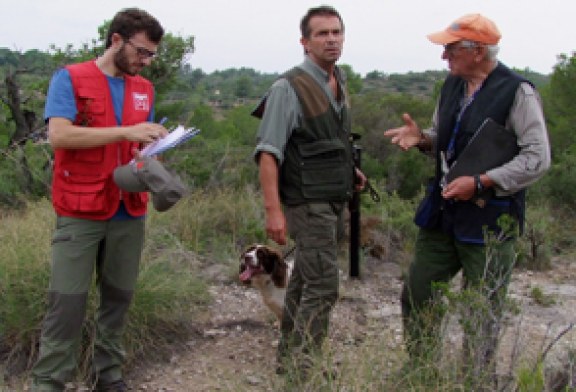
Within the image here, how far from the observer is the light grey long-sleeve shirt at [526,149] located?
3.12m

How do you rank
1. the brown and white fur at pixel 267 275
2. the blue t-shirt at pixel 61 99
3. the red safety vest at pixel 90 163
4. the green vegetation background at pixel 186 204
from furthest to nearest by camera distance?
the brown and white fur at pixel 267 275
the green vegetation background at pixel 186 204
the red safety vest at pixel 90 163
the blue t-shirt at pixel 61 99

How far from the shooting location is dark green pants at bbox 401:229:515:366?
2602 mm

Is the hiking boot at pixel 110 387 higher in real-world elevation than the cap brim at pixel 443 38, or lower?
lower

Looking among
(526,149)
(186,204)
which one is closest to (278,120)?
(526,149)

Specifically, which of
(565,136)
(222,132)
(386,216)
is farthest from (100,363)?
(222,132)

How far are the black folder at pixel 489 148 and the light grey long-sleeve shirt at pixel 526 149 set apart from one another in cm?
4

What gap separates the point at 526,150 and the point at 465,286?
28.7 inches

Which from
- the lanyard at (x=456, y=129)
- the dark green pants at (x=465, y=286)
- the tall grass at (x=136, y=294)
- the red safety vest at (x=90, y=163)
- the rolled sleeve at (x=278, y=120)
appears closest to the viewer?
the dark green pants at (x=465, y=286)

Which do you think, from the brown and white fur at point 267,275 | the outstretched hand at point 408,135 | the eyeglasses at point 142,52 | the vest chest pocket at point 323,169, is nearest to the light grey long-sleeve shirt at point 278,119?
the vest chest pocket at point 323,169

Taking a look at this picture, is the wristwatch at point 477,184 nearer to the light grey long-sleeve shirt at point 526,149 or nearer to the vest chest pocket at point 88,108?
the light grey long-sleeve shirt at point 526,149

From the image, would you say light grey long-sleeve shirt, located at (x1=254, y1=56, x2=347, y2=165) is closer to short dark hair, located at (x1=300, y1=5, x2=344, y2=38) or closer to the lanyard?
short dark hair, located at (x1=300, y1=5, x2=344, y2=38)

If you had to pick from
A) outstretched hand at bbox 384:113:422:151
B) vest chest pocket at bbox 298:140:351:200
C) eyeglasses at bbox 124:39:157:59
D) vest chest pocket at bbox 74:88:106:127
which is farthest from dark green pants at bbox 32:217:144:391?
outstretched hand at bbox 384:113:422:151

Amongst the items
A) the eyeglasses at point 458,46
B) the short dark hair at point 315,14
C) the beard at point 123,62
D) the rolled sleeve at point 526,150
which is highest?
the short dark hair at point 315,14

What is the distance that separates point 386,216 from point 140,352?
356cm
